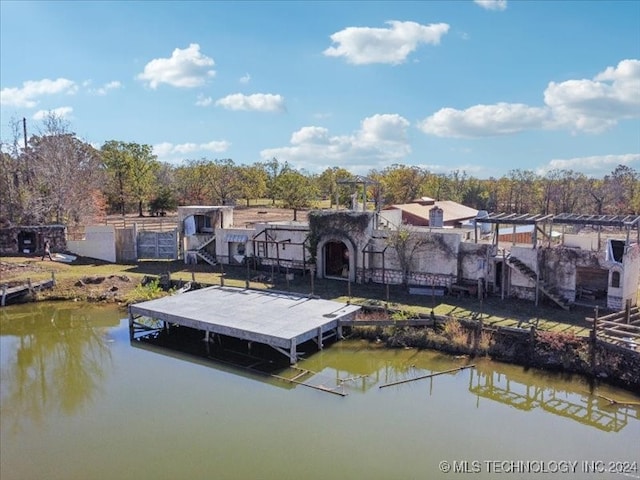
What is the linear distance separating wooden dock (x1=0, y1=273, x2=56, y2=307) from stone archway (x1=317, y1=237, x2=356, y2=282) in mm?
13463

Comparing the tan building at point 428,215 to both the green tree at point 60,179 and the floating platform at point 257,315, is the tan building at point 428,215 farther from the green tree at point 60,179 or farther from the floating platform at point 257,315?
the green tree at point 60,179

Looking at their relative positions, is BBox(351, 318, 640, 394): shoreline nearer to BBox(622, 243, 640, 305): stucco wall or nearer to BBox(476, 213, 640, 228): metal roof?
BBox(622, 243, 640, 305): stucco wall

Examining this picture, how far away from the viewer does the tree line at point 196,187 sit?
35281mm

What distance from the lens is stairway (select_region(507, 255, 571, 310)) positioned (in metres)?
19.0

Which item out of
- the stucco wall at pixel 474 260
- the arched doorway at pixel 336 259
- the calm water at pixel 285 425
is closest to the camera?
the calm water at pixel 285 425

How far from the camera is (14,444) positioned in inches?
475

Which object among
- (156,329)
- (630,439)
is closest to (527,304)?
(630,439)

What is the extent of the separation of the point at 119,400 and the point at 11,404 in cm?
308

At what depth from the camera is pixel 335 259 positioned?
2580 centimetres

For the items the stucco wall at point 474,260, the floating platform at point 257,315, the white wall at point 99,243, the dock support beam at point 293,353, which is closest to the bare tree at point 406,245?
the stucco wall at point 474,260

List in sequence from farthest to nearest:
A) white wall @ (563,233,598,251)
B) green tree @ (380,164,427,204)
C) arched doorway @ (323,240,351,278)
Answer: green tree @ (380,164,427,204)
arched doorway @ (323,240,351,278)
white wall @ (563,233,598,251)

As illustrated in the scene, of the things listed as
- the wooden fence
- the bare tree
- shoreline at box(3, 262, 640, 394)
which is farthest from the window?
the bare tree

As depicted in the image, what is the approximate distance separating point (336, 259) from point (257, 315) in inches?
322

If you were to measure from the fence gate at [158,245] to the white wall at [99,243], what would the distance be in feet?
5.15
